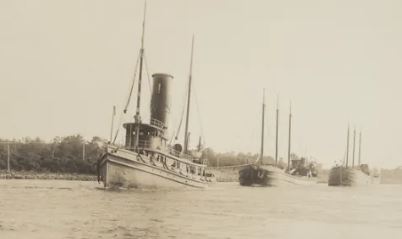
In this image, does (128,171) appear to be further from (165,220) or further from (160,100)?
(165,220)

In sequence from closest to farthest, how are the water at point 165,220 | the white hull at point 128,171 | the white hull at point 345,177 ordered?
the water at point 165,220
the white hull at point 128,171
the white hull at point 345,177

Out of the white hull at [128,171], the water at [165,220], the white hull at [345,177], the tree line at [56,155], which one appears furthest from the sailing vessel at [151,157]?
the white hull at [345,177]

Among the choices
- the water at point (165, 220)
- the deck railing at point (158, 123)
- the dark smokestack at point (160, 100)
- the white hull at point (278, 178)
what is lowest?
the water at point (165, 220)

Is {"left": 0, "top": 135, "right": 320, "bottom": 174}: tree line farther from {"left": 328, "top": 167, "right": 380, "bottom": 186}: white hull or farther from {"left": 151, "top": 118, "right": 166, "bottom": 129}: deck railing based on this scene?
{"left": 328, "top": 167, "right": 380, "bottom": 186}: white hull

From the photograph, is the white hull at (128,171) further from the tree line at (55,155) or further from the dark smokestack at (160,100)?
the tree line at (55,155)

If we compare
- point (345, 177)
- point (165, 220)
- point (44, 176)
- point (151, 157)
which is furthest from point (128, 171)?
point (345, 177)

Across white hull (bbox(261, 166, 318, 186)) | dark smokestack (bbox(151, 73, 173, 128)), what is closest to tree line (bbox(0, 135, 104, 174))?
dark smokestack (bbox(151, 73, 173, 128))

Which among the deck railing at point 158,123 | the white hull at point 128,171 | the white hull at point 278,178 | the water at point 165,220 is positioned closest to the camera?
the water at point 165,220
